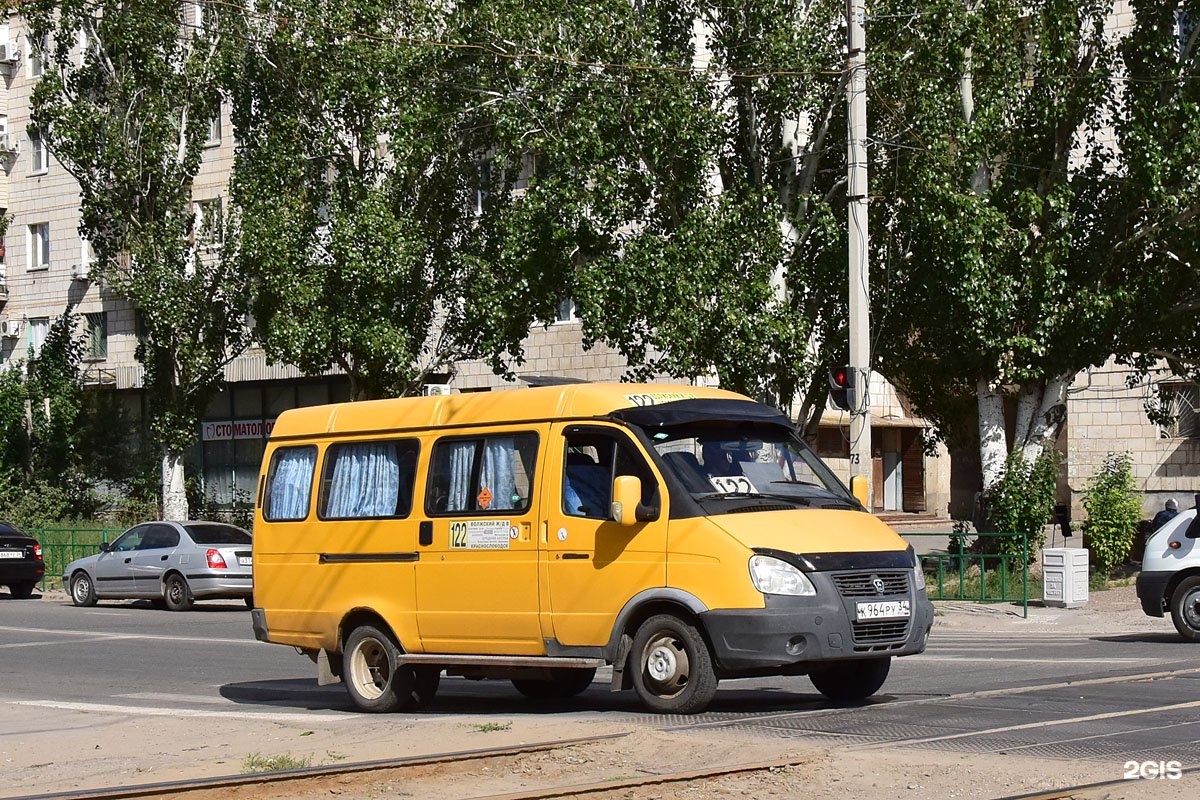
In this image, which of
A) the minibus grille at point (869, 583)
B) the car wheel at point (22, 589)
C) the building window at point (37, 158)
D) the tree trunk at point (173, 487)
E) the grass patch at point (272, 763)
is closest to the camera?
the grass patch at point (272, 763)

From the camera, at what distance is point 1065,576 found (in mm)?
24828

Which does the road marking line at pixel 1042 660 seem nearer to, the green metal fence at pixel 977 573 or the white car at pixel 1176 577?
the white car at pixel 1176 577

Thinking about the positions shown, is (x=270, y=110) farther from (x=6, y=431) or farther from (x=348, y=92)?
(x=6, y=431)

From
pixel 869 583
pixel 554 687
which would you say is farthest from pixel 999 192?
pixel 869 583

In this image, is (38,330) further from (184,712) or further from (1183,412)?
(184,712)

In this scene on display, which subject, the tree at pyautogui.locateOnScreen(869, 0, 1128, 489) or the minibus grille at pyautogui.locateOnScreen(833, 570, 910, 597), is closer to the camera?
the minibus grille at pyautogui.locateOnScreen(833, 570, 910, 597)

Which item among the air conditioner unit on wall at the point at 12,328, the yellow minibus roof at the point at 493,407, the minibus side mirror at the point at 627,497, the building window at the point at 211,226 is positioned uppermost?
the building window at the point at 211,226

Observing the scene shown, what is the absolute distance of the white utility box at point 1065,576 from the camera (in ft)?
81.4

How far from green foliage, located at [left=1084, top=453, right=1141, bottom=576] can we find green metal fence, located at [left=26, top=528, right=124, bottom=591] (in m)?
22.6

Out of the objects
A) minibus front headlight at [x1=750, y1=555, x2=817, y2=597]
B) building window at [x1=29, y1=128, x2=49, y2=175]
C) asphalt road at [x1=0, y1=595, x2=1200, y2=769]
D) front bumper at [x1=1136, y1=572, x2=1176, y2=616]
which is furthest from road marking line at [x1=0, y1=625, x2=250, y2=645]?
building window at [x1=29, y1=128, x2=49, y2=175]

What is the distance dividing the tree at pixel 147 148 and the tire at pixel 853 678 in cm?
2996

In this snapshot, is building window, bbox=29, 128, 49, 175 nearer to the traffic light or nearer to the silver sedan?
the silver sedan

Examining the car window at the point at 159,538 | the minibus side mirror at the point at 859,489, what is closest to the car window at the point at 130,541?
the car window at the point at 159,538

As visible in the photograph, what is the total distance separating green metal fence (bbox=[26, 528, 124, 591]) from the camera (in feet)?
131
